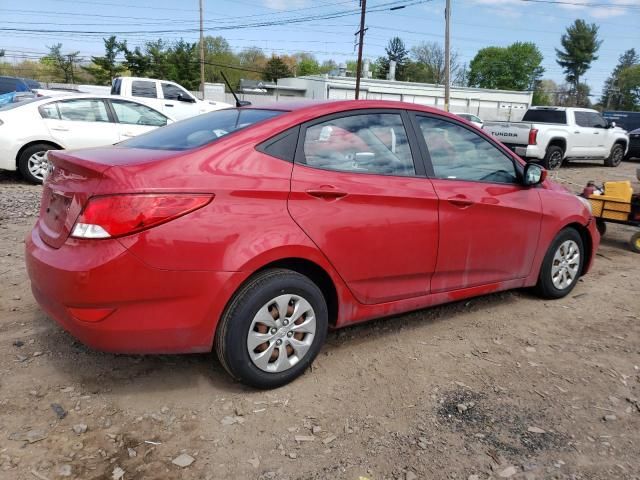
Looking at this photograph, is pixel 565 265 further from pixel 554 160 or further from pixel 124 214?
pixel 554 160

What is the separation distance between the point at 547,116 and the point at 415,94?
39920 millimetres

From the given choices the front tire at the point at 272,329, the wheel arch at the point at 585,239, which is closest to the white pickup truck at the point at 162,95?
the wheel arch at the point at 585,239

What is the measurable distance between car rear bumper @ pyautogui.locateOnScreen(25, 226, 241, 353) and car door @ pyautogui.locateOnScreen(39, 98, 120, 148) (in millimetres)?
6787

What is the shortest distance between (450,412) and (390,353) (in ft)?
2.33

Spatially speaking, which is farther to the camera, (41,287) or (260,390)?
(260,390)

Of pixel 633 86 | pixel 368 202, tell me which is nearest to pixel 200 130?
pixel 368 202

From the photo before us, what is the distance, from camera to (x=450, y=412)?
286cm

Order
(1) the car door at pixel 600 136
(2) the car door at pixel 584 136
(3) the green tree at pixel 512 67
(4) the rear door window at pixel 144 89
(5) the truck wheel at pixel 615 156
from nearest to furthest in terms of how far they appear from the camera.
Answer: (4) the rear door window at pixel 144 89 → (2) the car door at pixel 584 136 → (1) the car door at pixel 600 136 → (5) the truck wheel at pixel 615 156 → (3) the green tree at pixel 512 67

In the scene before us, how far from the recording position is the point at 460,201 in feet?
11.8

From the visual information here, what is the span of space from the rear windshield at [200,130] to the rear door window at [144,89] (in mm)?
11467

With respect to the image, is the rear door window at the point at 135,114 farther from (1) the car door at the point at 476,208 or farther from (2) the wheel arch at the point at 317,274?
(2) the wheel arch at the point at 317,274

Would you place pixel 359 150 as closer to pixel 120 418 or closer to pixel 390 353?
pixel 390 353

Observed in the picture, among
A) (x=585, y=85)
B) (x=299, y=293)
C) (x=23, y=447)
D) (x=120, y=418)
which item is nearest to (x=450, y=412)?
(x=299, y=293)

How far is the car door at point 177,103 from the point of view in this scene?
44.3 feet
